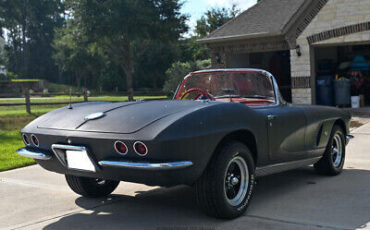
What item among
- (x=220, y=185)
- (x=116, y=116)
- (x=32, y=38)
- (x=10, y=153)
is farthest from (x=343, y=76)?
→ (x=32, y=38)

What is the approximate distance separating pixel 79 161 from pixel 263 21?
1302cm

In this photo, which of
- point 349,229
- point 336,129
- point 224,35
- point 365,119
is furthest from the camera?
point 224,35

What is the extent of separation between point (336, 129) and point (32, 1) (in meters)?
71.1

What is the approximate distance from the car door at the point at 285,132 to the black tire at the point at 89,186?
1.78 meters

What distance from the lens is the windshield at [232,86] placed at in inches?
186

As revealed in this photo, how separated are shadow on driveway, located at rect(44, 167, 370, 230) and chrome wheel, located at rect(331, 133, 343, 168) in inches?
12.7

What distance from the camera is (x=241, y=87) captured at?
15.8ft

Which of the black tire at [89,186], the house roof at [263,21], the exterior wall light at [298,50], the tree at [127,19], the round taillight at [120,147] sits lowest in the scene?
the black tire at [89,186]

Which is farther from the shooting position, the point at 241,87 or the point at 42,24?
the point at 42,24

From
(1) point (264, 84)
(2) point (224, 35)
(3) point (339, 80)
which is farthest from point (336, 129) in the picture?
(2) point (224, 35)

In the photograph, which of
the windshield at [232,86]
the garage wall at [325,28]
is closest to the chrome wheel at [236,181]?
the windshield at [232,86]

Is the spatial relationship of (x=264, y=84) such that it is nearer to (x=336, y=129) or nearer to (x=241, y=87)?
(x=241, y=87)

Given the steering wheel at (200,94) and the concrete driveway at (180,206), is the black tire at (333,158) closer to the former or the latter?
the concrete driveway at (180,206)

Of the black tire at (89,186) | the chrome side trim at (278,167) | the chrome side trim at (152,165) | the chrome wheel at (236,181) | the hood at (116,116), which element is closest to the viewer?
the chrome side trim at (152,165)
